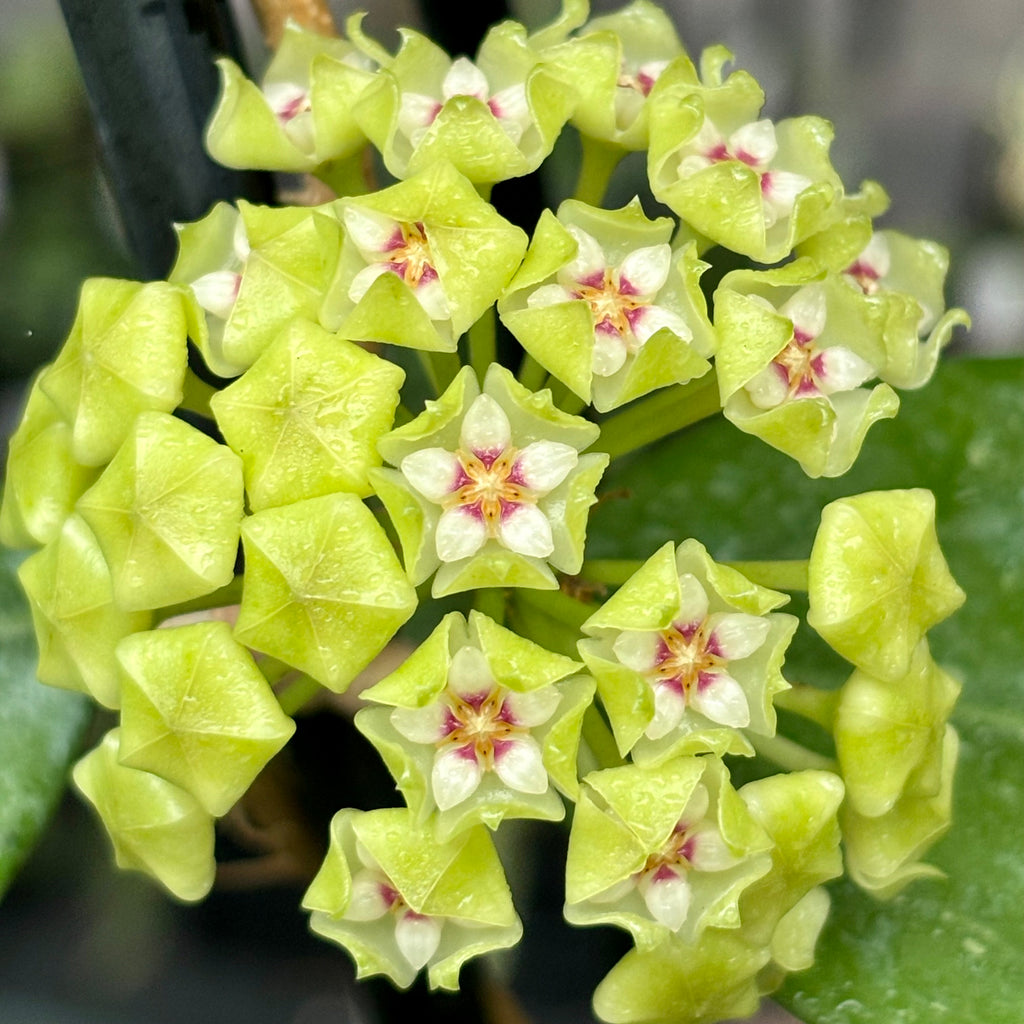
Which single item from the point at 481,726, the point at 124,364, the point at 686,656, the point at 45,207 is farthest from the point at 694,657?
the point at 45,207

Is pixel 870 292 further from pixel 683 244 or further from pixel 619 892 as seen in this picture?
pixel 619 892

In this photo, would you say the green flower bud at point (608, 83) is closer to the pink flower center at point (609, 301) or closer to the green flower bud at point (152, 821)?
the pink flower center at point (609, 301)

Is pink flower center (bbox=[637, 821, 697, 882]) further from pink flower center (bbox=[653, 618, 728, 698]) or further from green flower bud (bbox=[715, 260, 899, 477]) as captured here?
green flower bud (bbox=[715, 260, 899, 477])

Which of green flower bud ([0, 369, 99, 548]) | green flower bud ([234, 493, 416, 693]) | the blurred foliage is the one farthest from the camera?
the blurred foliage

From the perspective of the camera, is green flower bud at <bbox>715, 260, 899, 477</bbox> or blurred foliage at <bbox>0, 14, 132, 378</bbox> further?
blurred foliage at <bbox>0, 14, 132, 378</bbox>

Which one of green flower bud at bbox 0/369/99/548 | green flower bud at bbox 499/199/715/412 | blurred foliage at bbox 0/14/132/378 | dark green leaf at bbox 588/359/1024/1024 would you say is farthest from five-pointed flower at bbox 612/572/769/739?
blurred foliage at bbox 0/14/132/378
